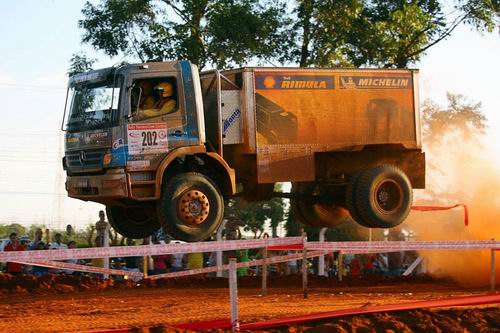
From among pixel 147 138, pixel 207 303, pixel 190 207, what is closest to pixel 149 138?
pixel 147 138

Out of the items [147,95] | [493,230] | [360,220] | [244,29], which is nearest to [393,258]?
[493,230]

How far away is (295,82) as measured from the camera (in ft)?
49.4

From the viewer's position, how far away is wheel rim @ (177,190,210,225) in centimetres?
1456

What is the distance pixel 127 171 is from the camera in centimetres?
1426

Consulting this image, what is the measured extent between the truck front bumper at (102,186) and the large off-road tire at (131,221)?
1292 mm

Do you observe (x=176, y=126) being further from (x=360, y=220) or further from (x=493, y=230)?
(x=493, y=230)

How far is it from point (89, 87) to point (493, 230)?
32.7ft

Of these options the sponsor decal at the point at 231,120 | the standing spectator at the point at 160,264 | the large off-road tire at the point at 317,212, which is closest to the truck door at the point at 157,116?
the sponsor decal at the point at 231,120

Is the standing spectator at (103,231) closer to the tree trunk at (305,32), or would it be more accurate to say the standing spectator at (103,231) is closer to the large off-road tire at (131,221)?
the large off-road tire at (131,221)

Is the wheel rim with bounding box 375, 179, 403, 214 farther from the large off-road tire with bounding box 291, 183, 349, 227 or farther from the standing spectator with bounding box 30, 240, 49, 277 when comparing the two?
the standing spectator with bounding box 30, 240, 49, 277

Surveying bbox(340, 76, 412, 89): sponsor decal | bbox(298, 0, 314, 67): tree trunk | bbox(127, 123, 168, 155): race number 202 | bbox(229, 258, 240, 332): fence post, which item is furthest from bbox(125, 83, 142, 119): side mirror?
bbox(298, 0, 314, 67): tree trunk

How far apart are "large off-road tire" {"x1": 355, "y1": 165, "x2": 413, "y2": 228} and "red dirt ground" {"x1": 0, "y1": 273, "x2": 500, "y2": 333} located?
131 cm

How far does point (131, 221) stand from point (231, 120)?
2.86 m

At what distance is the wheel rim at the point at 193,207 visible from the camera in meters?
14.6
